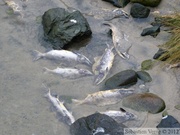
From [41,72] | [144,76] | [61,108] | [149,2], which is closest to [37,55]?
[41,72]

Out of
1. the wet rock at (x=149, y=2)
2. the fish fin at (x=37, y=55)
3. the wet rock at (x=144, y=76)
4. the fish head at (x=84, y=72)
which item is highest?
the wet rock at (x=149, y=2)

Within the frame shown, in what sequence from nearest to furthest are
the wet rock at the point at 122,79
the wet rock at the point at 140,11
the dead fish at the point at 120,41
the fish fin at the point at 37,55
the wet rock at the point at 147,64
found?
the wet rock at the point at 122,79 < the wet rock at the point at 147,64 < the fish fin at the point at 37,55 < the dead fish at the point at 120,41 < the wet rock at the point at 140,11

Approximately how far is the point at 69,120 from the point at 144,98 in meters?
0.83

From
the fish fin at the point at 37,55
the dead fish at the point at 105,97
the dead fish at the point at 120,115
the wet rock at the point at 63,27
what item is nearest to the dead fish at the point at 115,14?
the wet rock at the point at 63,27

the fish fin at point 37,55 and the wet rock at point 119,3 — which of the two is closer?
the fish fin at point 37,55

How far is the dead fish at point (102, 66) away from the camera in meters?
5.18

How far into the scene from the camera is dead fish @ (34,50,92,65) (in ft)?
17.8

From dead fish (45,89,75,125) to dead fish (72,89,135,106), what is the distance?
0.18 metres

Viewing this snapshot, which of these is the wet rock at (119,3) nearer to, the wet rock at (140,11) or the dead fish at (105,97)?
the wet rock at (140,11)

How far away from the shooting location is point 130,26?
609 centimetres

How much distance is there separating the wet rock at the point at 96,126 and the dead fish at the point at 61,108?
4.6 inches

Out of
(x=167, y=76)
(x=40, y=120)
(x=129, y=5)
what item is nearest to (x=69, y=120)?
(x=40, y=120)

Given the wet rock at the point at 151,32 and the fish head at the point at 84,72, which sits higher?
the wet rock at the point at 151,32

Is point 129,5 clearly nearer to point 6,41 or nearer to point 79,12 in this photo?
point 79,12
